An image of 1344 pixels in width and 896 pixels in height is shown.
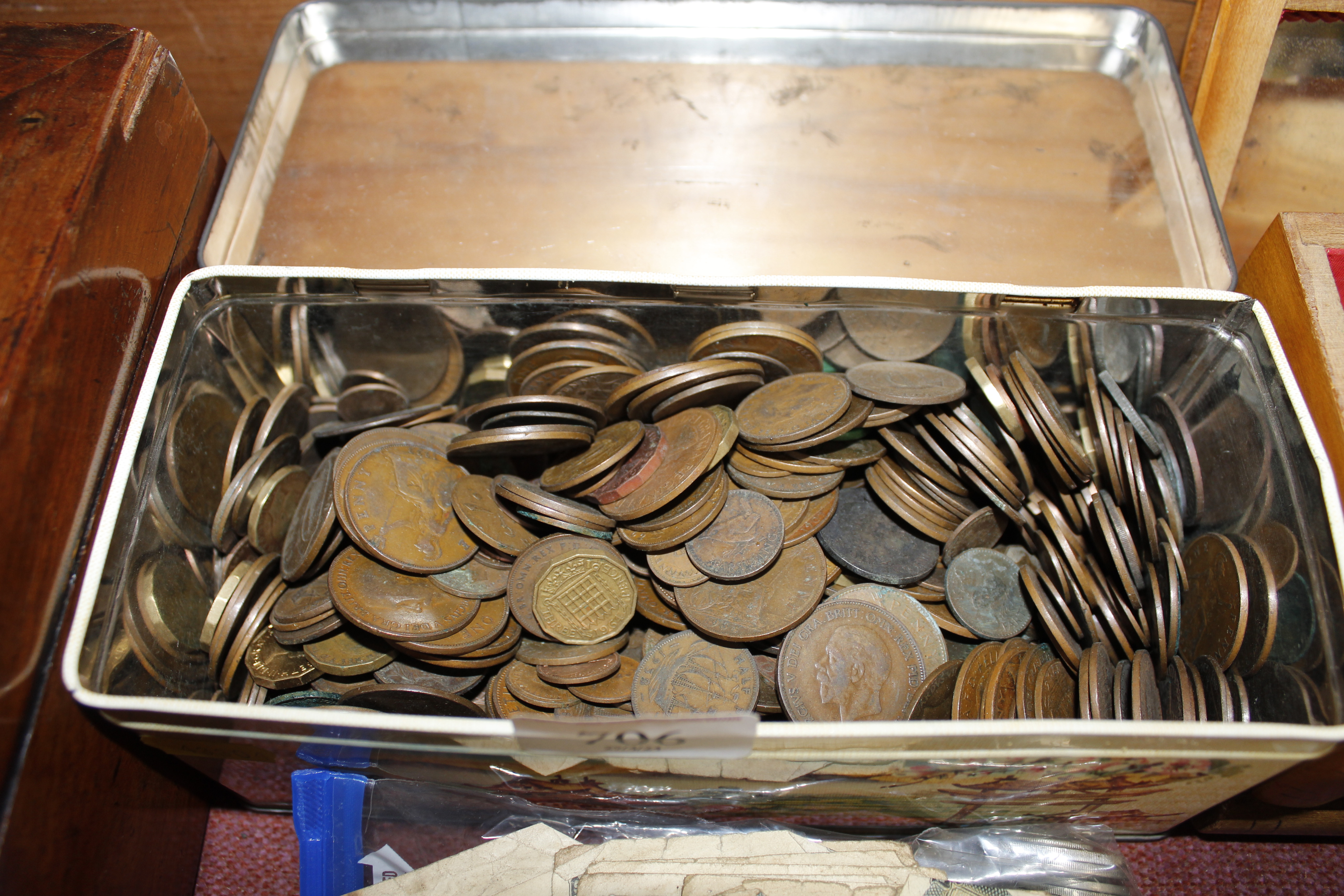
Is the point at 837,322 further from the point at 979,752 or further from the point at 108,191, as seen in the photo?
the point at 108,191

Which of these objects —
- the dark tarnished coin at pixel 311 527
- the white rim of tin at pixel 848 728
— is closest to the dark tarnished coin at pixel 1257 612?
the white rim of tin at pixel 848 728

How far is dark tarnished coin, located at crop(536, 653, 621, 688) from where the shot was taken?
4.90 ft

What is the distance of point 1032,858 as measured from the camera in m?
1.55

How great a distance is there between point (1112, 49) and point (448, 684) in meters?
2.53

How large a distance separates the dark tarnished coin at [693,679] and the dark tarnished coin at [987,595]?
0.44 metres

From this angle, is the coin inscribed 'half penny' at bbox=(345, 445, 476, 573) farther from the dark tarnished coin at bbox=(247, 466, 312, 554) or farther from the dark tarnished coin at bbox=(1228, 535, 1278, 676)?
the dark tarnished coin at bbox=(1228, 535, 1278, 676)

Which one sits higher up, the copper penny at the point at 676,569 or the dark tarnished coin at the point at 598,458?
the dark tarnished coin at the point at 598,458

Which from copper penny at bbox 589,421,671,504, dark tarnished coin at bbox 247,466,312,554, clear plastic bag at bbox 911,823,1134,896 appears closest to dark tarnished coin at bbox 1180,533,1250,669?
clear plastic bag at bbox 911,823,1134,896

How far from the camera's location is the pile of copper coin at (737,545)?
4.85 feet

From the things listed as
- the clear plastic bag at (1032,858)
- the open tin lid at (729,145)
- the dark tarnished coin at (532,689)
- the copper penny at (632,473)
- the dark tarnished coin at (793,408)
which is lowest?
the clear plastic bag at (1032,858)

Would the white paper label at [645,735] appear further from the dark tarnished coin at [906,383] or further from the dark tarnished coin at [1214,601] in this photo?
the dark tarnished coin at [1214,601]

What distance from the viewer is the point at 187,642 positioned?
59.1 inches

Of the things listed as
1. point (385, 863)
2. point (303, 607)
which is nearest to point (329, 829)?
point (385, 863)

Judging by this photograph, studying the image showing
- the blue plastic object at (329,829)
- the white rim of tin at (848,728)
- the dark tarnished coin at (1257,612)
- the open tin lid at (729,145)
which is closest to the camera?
the white rim of tin at (848,728)
